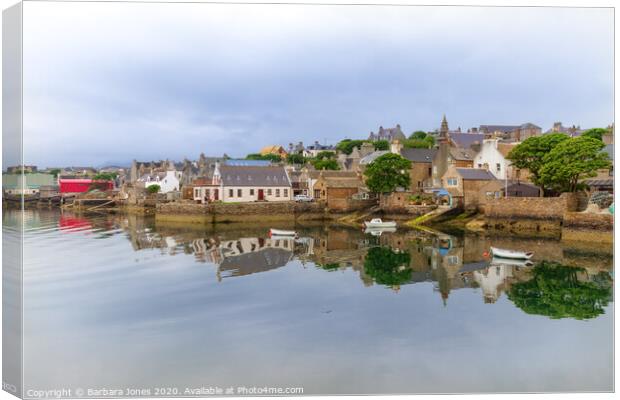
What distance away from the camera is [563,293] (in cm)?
1661

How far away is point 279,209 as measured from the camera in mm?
46375

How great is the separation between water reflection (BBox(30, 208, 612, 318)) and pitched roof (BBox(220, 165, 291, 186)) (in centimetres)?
1354

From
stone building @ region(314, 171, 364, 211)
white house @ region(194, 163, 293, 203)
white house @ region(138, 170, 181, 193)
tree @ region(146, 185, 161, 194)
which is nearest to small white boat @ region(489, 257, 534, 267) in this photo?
stone building @ region(314, 171, 364, 211)

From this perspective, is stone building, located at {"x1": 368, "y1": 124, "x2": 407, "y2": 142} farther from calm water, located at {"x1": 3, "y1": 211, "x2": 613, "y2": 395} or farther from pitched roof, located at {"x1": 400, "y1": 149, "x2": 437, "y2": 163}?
calm water, located at {"x1": 3, "y1": 211, "x2": 613, "y2": 395}

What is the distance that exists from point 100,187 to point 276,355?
76386 mm

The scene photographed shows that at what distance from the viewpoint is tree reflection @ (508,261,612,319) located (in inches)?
562

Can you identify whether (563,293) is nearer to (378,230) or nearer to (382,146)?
(378,230)

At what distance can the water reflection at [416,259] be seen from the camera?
16.9 m

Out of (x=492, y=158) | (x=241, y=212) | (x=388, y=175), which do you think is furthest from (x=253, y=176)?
(x=492, y=158)

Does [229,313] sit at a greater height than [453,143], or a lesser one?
lesser

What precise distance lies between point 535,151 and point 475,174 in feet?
20.4

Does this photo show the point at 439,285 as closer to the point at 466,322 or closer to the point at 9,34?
the point at 466,322

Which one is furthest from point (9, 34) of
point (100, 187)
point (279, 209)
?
point (100, 187)

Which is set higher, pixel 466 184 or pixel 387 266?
pixel 466 184
